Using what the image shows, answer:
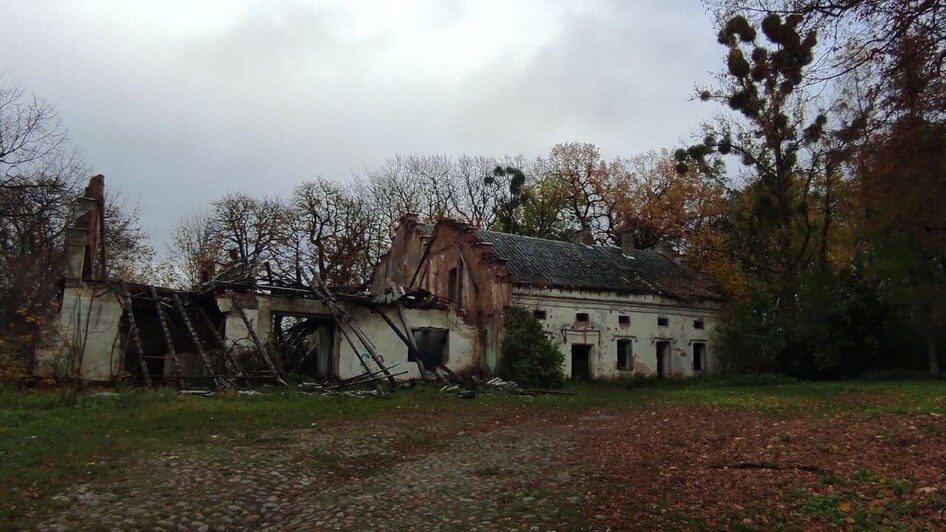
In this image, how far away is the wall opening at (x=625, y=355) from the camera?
31250 mm

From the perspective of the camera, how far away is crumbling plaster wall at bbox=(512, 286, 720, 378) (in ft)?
96.8

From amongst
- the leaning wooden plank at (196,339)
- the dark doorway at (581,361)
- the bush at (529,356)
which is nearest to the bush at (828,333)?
the dark doorway at (581,361)

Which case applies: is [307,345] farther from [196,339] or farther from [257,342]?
[196,339]

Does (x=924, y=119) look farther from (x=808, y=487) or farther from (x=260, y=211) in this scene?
(x=260, y=211)

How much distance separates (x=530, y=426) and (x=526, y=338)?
37.5 feet

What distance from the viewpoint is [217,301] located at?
22953 mm

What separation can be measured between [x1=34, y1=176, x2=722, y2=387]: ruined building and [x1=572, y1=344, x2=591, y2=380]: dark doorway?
2.4 inches

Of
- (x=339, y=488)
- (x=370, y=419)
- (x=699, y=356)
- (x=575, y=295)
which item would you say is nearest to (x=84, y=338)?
(x=370, y=419)

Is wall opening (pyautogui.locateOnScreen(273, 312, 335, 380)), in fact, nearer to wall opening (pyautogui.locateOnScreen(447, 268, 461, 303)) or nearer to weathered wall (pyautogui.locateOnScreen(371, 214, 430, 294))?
wall opening (pyautogui.locateOnScreen(447, 268, 461, 303))

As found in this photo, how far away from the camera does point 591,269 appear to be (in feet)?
108

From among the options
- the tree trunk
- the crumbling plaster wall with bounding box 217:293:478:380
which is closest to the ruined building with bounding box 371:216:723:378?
the crumbling plaster wall with bounding box 217:293:478:380

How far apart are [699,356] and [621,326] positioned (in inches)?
210

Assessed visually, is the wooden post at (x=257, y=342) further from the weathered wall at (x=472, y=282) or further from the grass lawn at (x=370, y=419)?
the weathered wall at (x=472, y=282)

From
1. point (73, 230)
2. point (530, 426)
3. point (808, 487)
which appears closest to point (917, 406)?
point (530, 426)
